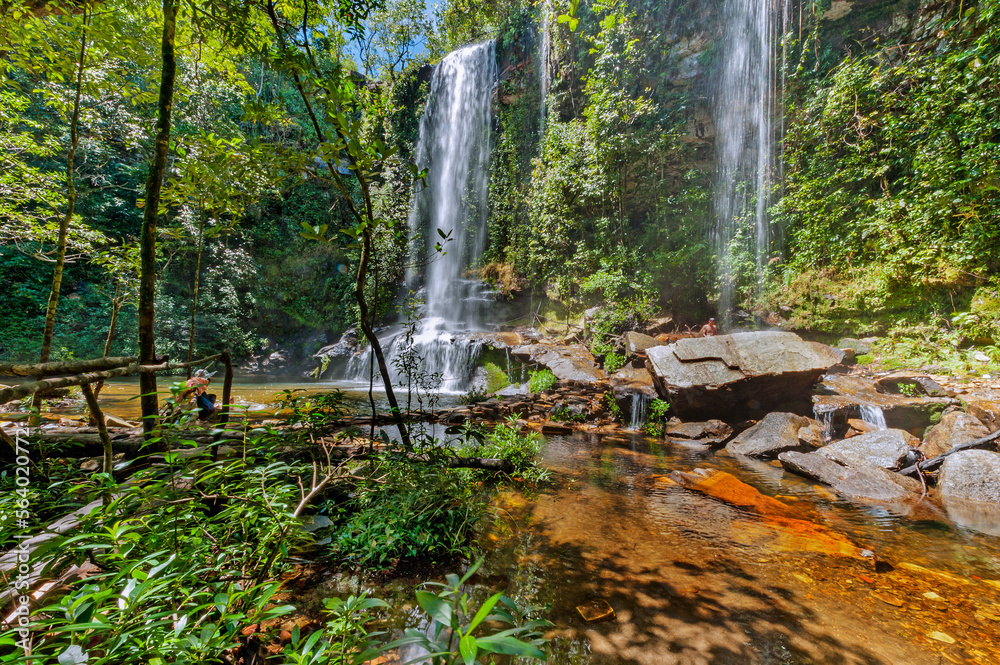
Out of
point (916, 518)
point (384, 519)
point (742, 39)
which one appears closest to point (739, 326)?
point (916, 518)

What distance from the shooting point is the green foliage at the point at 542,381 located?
8.56 metres

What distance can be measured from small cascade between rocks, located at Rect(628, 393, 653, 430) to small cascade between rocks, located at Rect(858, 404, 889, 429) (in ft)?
10.8

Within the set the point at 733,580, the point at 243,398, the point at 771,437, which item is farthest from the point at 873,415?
the point at 243,398

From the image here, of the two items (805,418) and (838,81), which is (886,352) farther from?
(838,81)

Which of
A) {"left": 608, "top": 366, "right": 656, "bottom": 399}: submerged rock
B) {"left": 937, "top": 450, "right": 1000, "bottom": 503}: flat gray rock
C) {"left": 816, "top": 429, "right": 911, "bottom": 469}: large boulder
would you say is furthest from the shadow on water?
{"left": 608, "top": 366, "right": 656, "bottom": 399}: submerged rock

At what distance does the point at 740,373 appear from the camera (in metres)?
6.65

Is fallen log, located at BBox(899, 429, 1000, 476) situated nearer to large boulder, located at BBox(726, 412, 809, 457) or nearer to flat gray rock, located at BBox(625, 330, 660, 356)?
large boulder, located at BBox(726, 412, 809, 457)

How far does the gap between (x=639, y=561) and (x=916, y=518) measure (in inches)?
132

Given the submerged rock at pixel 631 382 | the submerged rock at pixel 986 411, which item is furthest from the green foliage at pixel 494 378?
the submerged rock at pixel 986 411

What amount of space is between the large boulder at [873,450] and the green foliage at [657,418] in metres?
2.35

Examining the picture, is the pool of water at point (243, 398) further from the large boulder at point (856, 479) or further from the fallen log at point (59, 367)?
the large boulder at point (856, 479)

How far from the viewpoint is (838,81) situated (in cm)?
861

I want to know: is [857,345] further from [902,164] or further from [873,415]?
[902,164]

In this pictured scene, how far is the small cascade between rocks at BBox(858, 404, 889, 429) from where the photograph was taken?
5648 millimetres
